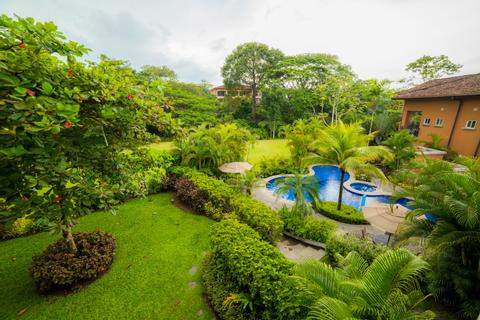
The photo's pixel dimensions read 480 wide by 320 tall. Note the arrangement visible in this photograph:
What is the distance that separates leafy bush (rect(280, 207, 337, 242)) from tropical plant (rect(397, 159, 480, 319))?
1.88 metres

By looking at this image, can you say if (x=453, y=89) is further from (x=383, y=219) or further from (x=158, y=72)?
(x=158, y=72)

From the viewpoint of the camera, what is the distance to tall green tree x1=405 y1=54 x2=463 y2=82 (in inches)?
872

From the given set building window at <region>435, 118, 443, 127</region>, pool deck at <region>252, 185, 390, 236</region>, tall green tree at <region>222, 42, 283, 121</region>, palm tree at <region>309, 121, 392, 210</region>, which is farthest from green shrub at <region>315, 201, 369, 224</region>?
tall green tree at <region>222, 42, 283, 121</region>

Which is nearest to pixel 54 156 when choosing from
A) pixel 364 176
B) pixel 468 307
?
pixel 468 307

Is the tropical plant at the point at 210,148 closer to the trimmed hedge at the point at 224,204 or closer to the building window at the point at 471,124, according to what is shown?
the trimmed hedge at the point at 224,204

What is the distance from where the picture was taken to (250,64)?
28.1 m

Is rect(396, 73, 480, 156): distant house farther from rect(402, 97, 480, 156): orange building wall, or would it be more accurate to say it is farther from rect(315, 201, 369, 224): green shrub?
rect(315, 201, 369, 224): green shrub

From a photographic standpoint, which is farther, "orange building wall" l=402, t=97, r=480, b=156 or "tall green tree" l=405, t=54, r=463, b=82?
"tall green tree" l=405, t=54, r=463, b=82

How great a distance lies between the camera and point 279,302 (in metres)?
2.88

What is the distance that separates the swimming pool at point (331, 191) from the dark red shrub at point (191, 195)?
3.13 meters

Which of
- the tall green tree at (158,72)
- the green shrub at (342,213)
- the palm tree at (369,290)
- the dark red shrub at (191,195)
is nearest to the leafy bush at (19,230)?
the dark red shrub at (191,195)

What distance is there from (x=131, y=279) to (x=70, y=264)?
1.27 metres

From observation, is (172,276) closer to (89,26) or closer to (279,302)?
(279,302)

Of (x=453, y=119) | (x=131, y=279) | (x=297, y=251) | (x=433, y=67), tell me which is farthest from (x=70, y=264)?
(x=433, y=67)
